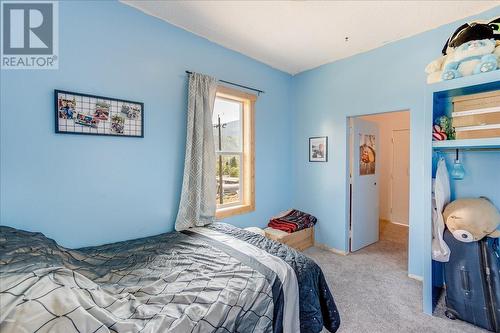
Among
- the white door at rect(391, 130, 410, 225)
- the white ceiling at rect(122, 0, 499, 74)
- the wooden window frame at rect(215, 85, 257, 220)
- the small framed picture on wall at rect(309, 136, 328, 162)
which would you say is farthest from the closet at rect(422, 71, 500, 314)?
the white door at rect(391, 130, 410, 225)

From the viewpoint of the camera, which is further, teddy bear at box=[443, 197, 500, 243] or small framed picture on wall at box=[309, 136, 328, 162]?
small framed picture on wall at box=[309, 136, 328, 162]

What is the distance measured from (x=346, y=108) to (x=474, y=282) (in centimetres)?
227

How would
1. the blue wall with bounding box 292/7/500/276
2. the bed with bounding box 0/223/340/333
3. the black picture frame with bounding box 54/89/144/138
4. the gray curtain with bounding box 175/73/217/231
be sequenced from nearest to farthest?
the bed with bounding box 0/223/340/333
the black picture frame with bounding box 54/89/144/138
the gray curtain with bounding box 175/73/217/231
the blue wall with bounding box 292/7/500/276

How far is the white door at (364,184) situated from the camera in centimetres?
333

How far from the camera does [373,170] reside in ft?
12.3

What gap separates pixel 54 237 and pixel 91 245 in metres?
0.27

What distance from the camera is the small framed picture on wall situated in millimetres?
3438

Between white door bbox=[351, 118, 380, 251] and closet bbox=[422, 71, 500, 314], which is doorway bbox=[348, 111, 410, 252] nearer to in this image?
white door bbox=[351, 118, 380, 251]

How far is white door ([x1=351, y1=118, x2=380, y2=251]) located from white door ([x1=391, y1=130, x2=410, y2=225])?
1.23 m

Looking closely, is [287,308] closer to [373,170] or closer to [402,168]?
[373,170]

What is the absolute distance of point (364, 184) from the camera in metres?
3.54

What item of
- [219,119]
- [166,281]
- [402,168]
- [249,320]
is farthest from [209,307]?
[402,168]

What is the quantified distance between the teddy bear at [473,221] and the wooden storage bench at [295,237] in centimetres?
172

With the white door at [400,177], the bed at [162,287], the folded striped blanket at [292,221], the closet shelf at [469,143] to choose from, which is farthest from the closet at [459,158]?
the white door at [400,177]
